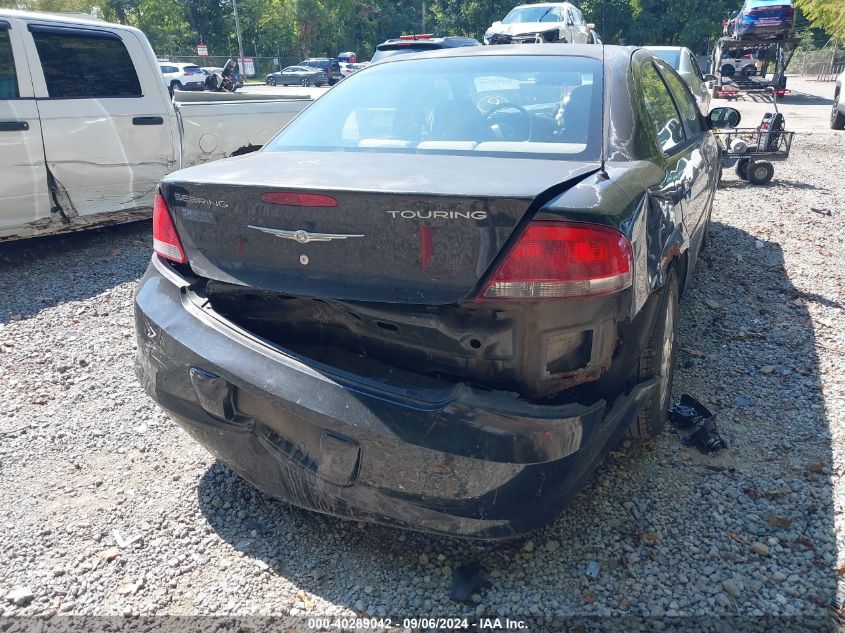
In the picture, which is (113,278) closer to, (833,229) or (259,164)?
(259,164)

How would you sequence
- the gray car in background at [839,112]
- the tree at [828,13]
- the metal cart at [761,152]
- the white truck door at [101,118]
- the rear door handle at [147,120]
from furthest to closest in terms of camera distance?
1. the tree at [828,13]
2. the gray car in background at [839,112]
3. the metal cart at [761,152]
4. the rear door handle at [147,120]
5. the white truck door at [101,118]

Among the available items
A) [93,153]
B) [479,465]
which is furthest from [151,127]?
[479,465]

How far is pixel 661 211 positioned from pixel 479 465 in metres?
1.29

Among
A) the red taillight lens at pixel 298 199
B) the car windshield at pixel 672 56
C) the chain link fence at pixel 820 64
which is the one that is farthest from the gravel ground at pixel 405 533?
the chain link fence at pixel 820 64

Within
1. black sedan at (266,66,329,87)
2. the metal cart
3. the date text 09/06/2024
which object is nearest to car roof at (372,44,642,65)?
the date text 09/06/2024

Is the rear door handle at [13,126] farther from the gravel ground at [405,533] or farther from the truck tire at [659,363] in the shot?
the truck tire at [659,363]

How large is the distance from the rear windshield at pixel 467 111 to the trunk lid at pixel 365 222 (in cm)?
26

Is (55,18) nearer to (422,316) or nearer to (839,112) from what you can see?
(422,316)

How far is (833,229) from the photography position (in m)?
6.49

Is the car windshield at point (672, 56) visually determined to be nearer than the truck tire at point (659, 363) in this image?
No

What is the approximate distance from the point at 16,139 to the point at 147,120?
3.77 ft

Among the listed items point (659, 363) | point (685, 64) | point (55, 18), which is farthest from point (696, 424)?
point (685, 64)

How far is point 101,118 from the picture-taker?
5598 mm

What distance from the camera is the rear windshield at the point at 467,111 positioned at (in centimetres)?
260
